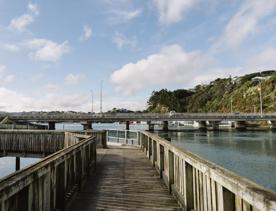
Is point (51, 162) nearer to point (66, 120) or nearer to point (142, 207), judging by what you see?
point (142, 207)

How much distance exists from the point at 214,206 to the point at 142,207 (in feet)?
9.54

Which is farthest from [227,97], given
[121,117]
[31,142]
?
[31,142]

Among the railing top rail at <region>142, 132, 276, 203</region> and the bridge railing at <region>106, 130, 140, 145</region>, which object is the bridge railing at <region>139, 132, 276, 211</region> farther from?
the bridge railing at <region>106, 130, 140, 145</region>

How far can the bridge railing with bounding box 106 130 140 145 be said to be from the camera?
23125mm

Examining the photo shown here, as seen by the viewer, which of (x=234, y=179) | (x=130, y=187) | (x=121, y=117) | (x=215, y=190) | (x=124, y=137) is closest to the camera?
(x=234, y=179)

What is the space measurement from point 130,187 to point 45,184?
12.8ft

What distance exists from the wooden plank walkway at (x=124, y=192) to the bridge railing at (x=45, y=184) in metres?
0.46

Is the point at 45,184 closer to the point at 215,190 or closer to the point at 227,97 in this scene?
the point at 215,190

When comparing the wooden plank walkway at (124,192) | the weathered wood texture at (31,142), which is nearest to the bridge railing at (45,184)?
the wooden plank walkway at (124,192)

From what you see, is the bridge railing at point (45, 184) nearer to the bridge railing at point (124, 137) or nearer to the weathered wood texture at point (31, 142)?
the weathered wood texture at point (31, 142)

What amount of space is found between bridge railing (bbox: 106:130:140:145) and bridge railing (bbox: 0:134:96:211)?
14.5 metres

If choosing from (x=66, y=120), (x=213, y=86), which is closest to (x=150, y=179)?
(x=66, y=120)

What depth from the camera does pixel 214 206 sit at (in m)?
3.97

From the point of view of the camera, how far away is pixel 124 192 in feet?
26.0
